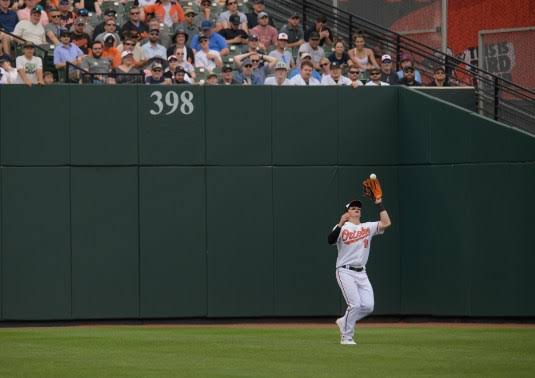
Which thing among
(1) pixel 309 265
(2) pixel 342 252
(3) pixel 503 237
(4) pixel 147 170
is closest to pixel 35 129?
(4) pixel 147 170

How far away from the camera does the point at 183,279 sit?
23.0m

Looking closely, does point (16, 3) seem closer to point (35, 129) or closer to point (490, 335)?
point (35, 129)

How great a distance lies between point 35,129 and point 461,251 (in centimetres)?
792

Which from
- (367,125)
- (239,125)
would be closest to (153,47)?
(239,125)

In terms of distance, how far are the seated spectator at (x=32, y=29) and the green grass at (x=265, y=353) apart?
552 cm

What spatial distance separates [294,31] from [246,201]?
4471 millimetres

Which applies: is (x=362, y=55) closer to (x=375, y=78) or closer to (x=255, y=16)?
(x=375, y=78)

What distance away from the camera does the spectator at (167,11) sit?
24.9 meters

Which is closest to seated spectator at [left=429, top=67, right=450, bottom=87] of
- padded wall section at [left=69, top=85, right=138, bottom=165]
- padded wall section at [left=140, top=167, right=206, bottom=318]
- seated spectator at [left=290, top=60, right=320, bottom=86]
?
seated spectator at [left=290, top=60, right=320, bottom=86]

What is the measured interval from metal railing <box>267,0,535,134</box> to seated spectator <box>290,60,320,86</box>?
2264mm

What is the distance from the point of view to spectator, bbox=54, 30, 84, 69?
74.6ft

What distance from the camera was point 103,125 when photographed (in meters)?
22.6

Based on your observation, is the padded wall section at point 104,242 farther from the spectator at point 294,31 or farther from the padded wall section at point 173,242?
the spectator at point 294,31

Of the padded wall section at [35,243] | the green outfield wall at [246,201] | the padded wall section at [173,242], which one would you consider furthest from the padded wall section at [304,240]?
the padded wall section at [35,243]
